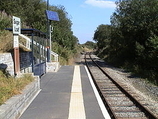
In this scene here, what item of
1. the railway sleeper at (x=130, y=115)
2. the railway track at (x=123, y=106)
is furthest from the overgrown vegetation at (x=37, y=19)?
the railway sleeper at (x=130, y=115)

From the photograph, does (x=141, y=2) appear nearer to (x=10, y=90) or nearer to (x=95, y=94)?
(x=95, y=94)

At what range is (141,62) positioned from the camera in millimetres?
26938

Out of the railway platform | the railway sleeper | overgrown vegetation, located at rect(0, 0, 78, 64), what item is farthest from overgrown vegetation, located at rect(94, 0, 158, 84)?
the railway sleeper

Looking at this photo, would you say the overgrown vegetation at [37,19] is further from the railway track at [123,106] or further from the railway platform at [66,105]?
the railway platform at [66,105]

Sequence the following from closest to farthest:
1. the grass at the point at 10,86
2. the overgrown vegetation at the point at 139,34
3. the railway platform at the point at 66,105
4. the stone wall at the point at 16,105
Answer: the stone wall at the point at 16,105, the grass at the point at 10,86, the railway platform at the point at 66,105, the overgrown vegetation at the point at 139,34

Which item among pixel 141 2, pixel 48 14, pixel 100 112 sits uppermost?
pixel 141 2

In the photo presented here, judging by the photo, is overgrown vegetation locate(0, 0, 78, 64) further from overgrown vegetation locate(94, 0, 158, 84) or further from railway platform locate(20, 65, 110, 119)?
railway platform locate(20, 65, 110, 119)

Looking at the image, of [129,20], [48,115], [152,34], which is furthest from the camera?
[129,20]

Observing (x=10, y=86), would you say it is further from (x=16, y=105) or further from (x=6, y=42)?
(x=6, y=42)

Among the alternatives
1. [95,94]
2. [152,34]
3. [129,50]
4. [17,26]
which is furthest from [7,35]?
[129,50]

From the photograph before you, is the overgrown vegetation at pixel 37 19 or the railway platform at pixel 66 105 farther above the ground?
the overgrown vegetation at pixel 37 19

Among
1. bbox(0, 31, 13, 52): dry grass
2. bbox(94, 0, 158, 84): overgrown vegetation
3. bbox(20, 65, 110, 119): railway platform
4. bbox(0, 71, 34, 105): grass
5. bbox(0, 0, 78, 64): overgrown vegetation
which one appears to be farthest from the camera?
bbox(0, 0, 78, 64): overgrown vegetation

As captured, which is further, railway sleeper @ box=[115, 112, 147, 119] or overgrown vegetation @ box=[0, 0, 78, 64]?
overgrown vegetation @ box=[0, 0, 78, 64]

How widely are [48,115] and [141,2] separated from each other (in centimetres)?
2375
